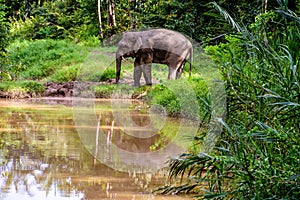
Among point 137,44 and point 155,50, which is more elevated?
point 137,44

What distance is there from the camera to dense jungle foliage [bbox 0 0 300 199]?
296 centimetres

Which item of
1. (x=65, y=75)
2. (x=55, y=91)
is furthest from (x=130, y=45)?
(x=65, y=75)

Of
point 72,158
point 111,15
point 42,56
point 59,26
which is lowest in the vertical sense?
point 72,158

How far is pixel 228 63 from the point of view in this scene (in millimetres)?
3490

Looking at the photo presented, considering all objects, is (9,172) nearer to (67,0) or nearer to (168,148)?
(168,148)

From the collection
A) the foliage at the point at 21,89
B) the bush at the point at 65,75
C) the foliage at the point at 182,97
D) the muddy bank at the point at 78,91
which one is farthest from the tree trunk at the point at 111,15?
the foliage at the point at 182,97

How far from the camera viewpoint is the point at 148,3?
1029 inches

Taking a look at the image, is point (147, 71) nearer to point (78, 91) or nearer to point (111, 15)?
point (78, 91)

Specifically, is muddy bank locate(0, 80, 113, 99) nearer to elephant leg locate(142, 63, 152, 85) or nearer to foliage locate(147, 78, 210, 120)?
elephant leg locate(142, 63, 152, 85)

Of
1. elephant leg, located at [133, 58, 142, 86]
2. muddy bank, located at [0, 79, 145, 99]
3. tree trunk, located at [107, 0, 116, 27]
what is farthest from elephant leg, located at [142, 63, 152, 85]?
tree trunk, located at [107, 0, 116, 27]

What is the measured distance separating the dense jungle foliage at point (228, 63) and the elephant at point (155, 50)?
1.11 metres

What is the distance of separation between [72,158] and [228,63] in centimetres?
300

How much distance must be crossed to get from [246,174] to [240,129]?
23.8 inches

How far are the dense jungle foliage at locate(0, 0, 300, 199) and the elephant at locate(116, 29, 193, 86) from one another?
1.11 m
